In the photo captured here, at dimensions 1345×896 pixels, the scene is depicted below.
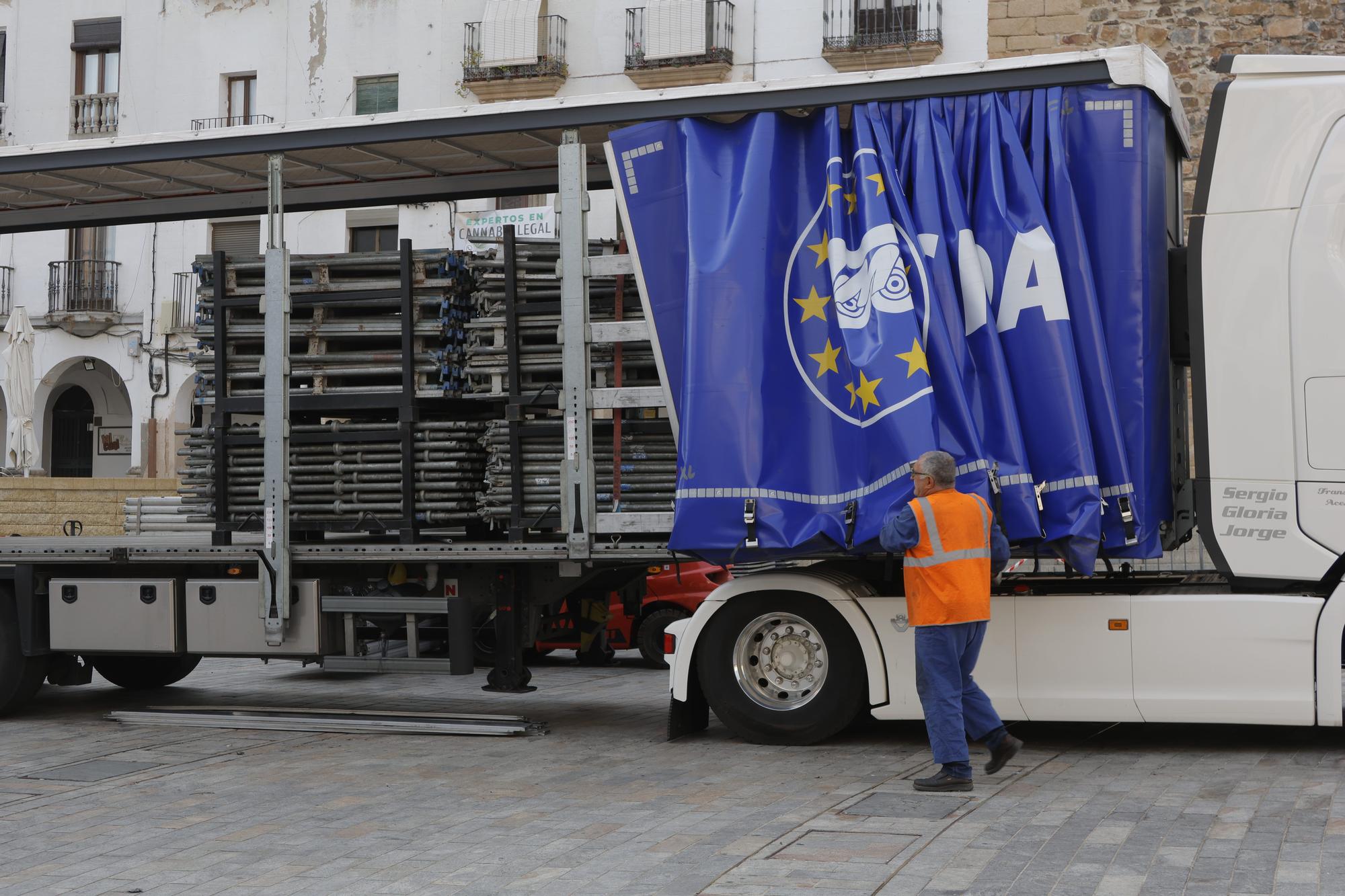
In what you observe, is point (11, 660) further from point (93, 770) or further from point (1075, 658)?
point (1075, 658)

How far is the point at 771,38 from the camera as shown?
30156 millimetres

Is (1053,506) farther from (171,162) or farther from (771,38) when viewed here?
(771,38)

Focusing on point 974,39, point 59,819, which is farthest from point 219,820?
point 974,39

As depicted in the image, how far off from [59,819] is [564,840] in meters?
2.38

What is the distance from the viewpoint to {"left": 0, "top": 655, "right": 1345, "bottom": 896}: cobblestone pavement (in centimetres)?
572

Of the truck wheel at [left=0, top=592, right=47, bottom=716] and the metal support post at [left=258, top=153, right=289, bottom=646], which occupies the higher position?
the metal support post at [left=258, top=153, right=289, bottom=646]

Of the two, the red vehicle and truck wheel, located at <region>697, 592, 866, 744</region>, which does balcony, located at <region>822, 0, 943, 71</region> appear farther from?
truck wheel, located at <region>697, 592, 866, 744</region>

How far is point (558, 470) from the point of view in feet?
30.1

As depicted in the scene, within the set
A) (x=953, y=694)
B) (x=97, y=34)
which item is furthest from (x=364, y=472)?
(x=97, y=34)

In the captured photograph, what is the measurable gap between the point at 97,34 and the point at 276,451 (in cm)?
2880

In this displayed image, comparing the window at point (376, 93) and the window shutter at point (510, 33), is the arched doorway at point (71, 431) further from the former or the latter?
the window shutter at point (510, 33)

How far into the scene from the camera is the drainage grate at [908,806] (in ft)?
22.3

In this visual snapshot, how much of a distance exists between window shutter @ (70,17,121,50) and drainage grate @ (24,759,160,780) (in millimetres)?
29499

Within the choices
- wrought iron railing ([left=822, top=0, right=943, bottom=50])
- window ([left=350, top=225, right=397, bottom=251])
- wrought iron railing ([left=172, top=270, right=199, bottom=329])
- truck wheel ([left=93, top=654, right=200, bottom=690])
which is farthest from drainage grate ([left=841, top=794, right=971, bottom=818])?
wrought iron railing ([left=172, top=270, right=199, bottom=329])
